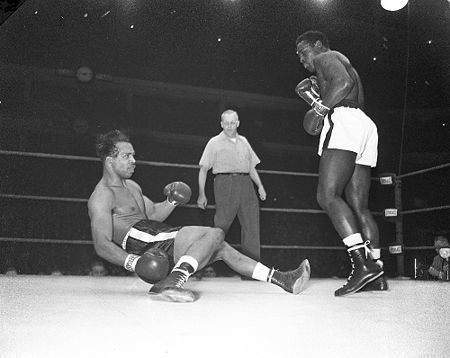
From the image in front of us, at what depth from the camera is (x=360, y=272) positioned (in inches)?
64.6

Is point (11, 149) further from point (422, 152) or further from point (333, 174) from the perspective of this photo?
point (422, 152)

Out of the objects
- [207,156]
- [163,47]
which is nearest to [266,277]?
[207,156]

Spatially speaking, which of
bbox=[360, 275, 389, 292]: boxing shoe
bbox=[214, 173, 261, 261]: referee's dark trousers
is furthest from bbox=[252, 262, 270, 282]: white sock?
bbox=[214, 173, 261, 261]: referee's dark trousers

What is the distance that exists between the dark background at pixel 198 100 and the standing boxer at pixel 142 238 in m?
1.14

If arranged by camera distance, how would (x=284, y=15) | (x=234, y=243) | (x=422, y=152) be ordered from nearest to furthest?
(x=234, y=243), (x=284, y=15), (x=422, y=152)

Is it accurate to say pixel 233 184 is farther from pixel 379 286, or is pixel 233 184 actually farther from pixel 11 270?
pixel 11 270

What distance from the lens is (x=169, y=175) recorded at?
3.36 m

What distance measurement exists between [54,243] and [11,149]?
0.57 meters

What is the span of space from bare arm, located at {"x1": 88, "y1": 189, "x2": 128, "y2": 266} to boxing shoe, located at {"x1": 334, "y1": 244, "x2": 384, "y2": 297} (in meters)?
0.68

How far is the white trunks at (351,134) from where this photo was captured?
5.90ft

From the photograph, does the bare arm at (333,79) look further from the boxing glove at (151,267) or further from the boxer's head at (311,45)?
the boxing glove at (151,267)

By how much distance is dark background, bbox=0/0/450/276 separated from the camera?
2953 millimetres

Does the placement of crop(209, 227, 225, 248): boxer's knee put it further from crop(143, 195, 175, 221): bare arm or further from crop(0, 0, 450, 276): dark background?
crop(0, 0, 450, 276): dark background

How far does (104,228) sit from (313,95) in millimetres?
885
